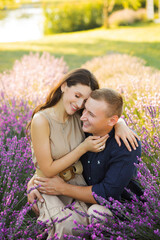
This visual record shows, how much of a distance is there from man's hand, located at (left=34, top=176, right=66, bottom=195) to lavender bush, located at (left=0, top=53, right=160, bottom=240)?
17 cm

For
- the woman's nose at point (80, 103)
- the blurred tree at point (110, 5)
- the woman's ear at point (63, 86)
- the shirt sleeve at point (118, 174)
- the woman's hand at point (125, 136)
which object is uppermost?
the blurred tree at point (110, 5)

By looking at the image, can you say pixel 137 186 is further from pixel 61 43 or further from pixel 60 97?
pixel 61 43

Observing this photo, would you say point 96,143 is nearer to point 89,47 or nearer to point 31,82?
point 31,82

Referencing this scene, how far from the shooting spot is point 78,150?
83.7 inches

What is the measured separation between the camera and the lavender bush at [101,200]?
72.2 inches

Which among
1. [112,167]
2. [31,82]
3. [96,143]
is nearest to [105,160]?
[112,167]

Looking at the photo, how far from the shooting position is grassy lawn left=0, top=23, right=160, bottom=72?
377 inches

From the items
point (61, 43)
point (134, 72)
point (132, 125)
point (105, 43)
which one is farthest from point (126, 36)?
point (132, 125)

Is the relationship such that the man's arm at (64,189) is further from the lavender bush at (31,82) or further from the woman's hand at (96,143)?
the lavender bush at (31,82)

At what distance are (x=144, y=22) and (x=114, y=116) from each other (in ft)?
60.2

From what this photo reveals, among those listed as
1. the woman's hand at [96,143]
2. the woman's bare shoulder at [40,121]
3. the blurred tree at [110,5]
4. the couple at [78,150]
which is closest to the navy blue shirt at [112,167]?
the couple at [78,150]

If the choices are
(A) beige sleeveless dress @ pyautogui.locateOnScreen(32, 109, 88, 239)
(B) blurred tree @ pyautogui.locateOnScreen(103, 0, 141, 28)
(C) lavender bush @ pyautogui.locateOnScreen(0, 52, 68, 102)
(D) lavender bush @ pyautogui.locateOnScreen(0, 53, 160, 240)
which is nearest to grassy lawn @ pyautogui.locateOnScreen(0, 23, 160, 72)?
(C) lavender bush @ pyautogui.locateOnScreen(0, 52, 68, 102)

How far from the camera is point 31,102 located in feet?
13.0

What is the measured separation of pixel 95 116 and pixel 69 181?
0.58 metres
